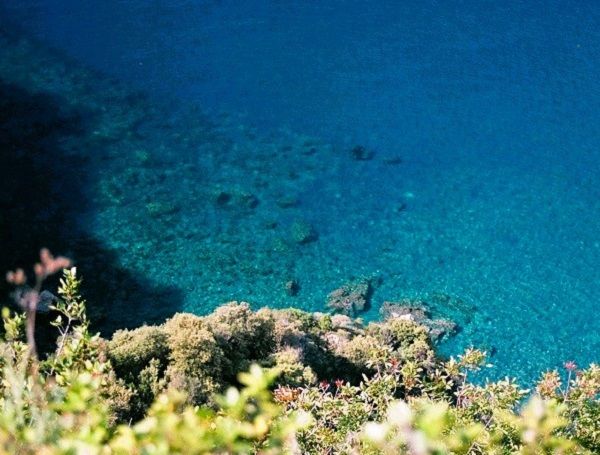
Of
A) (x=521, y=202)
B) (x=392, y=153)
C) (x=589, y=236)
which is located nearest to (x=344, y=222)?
(x=392, y=153)

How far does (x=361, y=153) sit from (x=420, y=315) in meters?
14.6

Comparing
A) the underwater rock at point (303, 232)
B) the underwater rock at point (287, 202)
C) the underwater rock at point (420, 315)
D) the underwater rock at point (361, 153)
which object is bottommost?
the underwater rock at point (420, 315)

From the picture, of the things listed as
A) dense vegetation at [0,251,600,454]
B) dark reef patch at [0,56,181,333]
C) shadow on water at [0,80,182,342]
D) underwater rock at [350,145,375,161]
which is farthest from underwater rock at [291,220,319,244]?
underwater rock at [350,145,375,161]

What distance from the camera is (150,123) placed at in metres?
41.2

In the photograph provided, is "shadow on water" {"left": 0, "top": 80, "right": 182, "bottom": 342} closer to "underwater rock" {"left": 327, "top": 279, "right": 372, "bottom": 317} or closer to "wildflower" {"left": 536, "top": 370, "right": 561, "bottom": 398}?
"underwater rock" {"left": 327, "top": 279, "right": 372, "bottom": 317}

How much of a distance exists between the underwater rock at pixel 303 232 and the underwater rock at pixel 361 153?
319 inches

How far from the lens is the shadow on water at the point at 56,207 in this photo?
90.9ft

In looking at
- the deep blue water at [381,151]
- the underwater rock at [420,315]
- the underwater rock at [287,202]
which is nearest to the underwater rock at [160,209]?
the deep blue water at [381,151]

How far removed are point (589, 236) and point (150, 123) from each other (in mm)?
29354

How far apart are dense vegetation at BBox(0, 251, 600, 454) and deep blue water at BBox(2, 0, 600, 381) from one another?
20.1 ft

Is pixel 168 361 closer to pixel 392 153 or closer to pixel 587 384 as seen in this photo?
pixel 587 384

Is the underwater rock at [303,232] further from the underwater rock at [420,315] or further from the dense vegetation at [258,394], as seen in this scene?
the dense vegetation at [258,394]

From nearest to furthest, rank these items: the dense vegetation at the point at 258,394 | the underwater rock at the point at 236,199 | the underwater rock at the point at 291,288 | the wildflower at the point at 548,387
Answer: the dense vegetation at the point at 258,394 < the wildflower at the point at 548,387 < the underwater rock at the point at 291,288 < the underwater rock at the point at 236,199

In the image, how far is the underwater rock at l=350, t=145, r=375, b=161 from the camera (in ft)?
132
